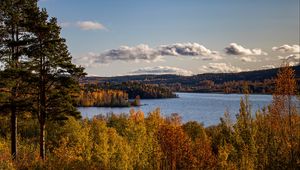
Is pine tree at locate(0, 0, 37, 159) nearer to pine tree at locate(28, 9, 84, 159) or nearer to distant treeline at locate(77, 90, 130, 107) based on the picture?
pine tree at locate(28, 9, 84, 159)

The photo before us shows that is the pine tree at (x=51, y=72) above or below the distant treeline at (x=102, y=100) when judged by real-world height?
above

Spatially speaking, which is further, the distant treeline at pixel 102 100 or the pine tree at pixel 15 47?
the distant treeline at pixel 102 100

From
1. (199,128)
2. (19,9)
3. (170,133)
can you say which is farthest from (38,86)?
(199,128)

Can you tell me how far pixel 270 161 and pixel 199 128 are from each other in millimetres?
44035

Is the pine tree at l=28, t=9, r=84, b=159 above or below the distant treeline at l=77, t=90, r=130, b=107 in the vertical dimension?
above

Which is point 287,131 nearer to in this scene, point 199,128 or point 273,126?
A: point 273,126

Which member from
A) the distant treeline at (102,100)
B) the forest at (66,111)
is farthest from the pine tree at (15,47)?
the distant treeline at (102,100)

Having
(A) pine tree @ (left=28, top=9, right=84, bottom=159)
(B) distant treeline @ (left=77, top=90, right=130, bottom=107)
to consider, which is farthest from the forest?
(B) distant treeline @ (left=77, top=90, right=130, bottom=107)

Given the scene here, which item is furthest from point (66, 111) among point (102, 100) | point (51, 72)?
point (102, 100)

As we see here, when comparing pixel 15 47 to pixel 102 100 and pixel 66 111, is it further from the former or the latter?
pixel 102 100

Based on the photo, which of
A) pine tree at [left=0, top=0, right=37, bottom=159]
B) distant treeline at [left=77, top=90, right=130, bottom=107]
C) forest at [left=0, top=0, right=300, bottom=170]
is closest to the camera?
forest at [left=0, top=0, right=300, bottom=170]

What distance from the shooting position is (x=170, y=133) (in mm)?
22469

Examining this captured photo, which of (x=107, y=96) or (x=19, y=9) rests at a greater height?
(x=19, y=9)

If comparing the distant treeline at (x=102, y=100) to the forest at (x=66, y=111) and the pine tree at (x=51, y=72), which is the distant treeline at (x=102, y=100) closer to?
the forest at (x=66, y=111)
